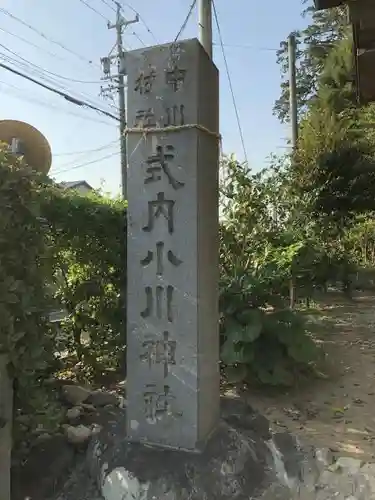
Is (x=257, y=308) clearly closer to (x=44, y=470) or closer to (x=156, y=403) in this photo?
(x=156, y=403)

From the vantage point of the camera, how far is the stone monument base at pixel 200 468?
8.04 feet

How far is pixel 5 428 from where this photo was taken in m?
2.53

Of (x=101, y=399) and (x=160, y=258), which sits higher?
(x=160, y=258)

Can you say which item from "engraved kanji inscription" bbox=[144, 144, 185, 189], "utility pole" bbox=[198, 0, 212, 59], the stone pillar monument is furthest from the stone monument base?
"utility pole" bbox=[198, 0, 212, 59]

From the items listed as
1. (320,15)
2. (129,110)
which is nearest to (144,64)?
(129,110)

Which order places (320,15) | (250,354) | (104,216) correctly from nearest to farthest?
(104,216) → (250,354) → (320,15)

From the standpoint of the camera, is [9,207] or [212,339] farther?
[212,339]

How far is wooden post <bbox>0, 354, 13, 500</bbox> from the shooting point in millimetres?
2488

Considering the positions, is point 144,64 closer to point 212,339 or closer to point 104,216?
point 104,216

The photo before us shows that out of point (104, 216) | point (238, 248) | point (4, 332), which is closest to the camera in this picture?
point (4, 332)

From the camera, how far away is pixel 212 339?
2797 mm

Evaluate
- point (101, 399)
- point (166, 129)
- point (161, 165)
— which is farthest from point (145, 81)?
point (101, 399)

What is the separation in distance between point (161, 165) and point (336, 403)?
259 centimetres

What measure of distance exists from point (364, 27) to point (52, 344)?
2.63 metres
